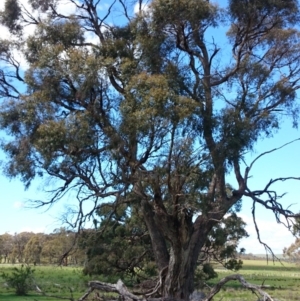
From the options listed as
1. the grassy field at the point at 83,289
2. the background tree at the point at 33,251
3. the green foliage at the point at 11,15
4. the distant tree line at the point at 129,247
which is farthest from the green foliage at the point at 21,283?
the background tree at the point at 33,251

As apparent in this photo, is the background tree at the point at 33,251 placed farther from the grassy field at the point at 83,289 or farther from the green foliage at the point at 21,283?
the green foliage at the point at 21,283

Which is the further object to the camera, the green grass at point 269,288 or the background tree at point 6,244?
the background tree at point 6,244

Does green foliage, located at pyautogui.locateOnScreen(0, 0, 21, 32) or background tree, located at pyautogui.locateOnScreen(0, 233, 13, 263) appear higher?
background tree, located at pyautogui.locateOnScreen(0, 233, 13, 263)

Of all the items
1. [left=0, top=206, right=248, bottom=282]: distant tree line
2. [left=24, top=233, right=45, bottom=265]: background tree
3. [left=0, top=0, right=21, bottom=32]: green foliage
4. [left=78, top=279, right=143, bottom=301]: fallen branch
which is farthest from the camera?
[left=24, top=233, right=45, bottom=265]: background tree

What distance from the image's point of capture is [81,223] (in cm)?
1438

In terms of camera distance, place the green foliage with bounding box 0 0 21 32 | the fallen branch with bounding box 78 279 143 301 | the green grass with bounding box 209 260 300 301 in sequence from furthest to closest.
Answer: the green grass with bounding box 209 260 300 301, the green foliage with bounding box 0 0 21 32, the fallen branch with bounding box 78 279 143 301

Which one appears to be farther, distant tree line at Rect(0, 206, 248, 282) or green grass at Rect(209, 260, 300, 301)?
green grass at Rect(209, 260, 300, 301)

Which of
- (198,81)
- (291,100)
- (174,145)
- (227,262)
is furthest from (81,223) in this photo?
(227,262)

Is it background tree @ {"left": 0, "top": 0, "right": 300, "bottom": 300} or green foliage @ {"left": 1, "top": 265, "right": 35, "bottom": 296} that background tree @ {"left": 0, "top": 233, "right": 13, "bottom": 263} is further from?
background tree @ {"left": 0, "top": 0, "right": 300, "bottom": 300}

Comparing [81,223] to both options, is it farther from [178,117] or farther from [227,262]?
[227,262]

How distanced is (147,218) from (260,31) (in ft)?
18.1

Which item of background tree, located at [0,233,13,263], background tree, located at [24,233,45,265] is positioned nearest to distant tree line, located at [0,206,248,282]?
background tree, located at [24,233,45,265]

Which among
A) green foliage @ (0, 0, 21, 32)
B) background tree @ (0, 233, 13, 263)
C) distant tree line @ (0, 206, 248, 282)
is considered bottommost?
distant tree line @ (0, 206, 248, 282)

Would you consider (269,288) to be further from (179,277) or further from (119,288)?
(119,288)
